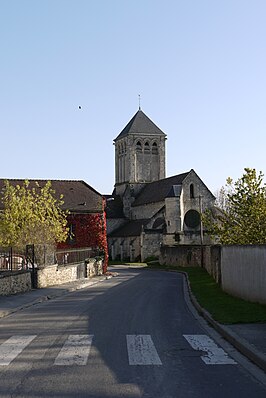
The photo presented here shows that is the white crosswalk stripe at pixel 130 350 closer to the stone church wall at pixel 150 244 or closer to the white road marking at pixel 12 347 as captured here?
the white road marking at pixel 12 347

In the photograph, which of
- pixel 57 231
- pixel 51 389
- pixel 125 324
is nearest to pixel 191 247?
pixel 57 231

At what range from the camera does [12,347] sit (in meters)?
11.5

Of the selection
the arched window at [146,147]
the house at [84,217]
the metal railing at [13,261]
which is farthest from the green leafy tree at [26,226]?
the arched window at [146,147]

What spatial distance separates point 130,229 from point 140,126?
21511mm

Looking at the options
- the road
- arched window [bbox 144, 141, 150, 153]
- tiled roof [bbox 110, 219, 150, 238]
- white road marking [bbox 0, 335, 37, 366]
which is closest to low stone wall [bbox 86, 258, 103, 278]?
the road

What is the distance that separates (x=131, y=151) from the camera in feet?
324

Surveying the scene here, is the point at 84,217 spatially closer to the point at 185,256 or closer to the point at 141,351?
the point at 185,256

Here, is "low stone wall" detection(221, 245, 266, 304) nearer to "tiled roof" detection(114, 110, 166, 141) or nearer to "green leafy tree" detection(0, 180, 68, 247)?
"green leafy tree" detection(0, 180, 68, 247)

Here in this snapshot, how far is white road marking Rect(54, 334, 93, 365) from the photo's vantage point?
994 centimetres

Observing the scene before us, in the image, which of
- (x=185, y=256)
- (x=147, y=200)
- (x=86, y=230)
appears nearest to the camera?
(x=185, y=256)

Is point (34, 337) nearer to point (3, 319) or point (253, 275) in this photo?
point (3, 319)

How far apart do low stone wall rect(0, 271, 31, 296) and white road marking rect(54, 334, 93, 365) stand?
1065cm

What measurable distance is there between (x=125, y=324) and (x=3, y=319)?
376 cm

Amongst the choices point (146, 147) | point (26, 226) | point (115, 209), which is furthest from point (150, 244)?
point (26, 226)
